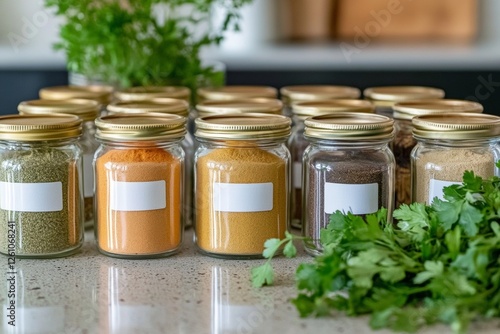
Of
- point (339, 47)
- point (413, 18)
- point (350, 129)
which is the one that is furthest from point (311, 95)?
point (413, 18)

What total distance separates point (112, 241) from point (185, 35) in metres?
0.62

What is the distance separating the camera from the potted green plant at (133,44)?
163 centimetres

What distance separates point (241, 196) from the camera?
3.98 feet

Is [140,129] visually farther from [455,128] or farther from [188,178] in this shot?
[455,128]

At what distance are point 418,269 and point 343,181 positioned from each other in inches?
8.7

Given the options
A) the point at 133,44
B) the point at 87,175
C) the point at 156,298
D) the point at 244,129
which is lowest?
the point at 156,298

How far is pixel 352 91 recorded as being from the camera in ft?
5.41

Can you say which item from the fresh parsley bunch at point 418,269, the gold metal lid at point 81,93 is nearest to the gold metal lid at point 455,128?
the fresh parsley bunch at point 418,269

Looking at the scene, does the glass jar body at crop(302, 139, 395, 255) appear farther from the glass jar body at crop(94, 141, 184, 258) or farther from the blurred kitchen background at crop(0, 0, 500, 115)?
the blurred kitchen background at crop(0, 0, 500, 115)

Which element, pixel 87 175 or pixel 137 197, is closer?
pixel 137 197

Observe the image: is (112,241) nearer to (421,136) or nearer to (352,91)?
(421,136)

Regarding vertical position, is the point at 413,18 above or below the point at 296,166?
above

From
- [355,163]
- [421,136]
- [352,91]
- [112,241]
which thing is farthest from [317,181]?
[352,91]

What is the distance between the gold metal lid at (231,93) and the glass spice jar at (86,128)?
0.81ft
